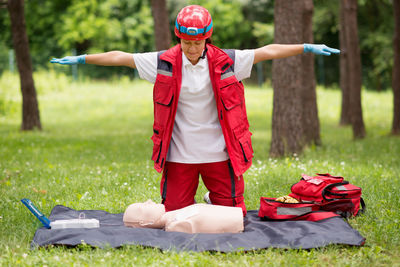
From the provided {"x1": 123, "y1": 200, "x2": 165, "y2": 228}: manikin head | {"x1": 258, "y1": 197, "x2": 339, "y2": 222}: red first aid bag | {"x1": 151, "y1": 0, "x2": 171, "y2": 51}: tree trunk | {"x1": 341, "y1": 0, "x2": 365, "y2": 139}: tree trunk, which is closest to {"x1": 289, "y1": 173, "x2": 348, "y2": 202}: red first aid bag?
{"x1": 258, "y1": 197, "x2": 339, "y2": 222}: red first aid bag

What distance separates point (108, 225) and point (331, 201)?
2207 mm

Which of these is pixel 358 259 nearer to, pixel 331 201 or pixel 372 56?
pixel 331 201

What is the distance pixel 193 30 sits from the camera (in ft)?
15.6

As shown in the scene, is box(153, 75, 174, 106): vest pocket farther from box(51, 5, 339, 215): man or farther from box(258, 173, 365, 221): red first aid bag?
box(258, 173, 365, 221): red first aid bag

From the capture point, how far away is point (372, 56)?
32.5 meters

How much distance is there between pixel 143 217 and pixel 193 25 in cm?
184

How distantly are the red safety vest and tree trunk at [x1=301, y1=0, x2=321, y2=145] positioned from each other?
6.06 m

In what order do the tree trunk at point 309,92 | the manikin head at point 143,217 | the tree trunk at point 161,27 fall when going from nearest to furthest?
1. the manikin head at point 143,217
2. the tree trunk at point 309,92
3. the tree trunk at point 161,27

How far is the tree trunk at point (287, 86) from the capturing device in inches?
351

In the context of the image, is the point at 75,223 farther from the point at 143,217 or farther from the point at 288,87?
the point at 288,87

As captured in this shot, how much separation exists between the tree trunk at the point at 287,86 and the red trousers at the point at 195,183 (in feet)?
12.6

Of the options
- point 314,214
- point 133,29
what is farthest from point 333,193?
point 133,29

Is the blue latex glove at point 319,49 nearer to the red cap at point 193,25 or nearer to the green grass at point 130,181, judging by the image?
the red cap at point 193,25

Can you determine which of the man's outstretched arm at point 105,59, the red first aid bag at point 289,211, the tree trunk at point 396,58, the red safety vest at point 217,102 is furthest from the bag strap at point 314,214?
the tree trunk at point 396,58
